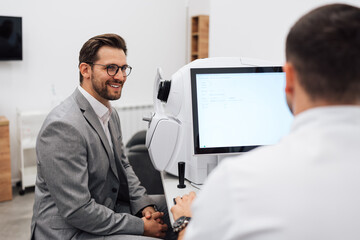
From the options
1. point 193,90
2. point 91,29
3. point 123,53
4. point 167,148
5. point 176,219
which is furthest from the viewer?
point 91,29

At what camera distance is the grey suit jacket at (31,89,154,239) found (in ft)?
4.72

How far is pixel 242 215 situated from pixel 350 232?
0.19 m

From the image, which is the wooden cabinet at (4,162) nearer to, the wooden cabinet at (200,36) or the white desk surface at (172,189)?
the white desk surface at (172,189)

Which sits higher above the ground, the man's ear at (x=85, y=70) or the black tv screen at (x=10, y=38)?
the black tv screen at (x=10, y=38)

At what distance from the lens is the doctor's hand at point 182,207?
1275 millimetres

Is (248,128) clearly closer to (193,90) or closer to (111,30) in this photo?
(193,90)

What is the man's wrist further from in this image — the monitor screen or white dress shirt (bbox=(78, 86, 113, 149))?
white dress shirt (bbox=(78, 86, 113, 149))

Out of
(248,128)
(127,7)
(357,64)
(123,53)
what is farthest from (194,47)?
(357,64)

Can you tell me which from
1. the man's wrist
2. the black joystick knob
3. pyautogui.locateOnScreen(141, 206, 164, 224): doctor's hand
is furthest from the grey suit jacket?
the man's wrist

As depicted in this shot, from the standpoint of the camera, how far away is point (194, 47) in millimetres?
4809

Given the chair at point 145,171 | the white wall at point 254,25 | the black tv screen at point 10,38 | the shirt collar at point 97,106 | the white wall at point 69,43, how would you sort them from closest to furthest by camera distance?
the shirt collar at point 97,106
the white wall at point 254,25
the chair at point 145,171
the black tv screen at point 10,38
the white wall at point 69,43

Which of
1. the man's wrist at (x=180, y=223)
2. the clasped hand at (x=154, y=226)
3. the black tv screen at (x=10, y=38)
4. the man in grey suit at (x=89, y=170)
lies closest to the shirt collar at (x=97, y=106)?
the man in grey suit at (x=89, y=170)

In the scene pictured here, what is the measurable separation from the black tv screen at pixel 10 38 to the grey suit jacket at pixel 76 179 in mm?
2179

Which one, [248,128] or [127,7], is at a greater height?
[127,7]
